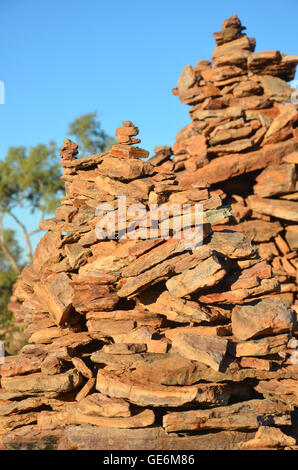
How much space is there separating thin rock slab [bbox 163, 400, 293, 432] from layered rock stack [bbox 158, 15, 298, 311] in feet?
28.0

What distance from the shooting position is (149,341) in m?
14.4

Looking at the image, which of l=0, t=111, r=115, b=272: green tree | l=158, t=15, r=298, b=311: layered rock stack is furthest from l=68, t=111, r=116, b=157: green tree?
l=158, t=15, r=298, b=311: layered rock stack

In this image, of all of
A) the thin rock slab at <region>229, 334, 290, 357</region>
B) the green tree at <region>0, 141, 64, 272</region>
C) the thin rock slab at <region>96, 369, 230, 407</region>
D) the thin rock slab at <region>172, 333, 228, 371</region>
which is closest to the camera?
the thin rock slab at <region>96, 369, 230, 407</region>

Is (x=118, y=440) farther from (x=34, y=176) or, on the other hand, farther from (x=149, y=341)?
(x=34, y=176)

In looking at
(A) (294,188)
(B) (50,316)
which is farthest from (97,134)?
(B) (50,316)

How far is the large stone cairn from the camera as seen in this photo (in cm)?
1303

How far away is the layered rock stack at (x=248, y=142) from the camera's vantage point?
79.7 feet

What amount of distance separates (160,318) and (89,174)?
691 centimetres

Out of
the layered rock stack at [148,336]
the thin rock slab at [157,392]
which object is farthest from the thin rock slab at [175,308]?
the thin rock slab at [157,392]

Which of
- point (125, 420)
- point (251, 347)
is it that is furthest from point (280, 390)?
point (125, 420)

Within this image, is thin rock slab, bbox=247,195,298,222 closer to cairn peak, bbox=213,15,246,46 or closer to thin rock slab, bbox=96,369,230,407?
cairn peak, bbox=213,15,246,46

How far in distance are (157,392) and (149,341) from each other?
1791 mm

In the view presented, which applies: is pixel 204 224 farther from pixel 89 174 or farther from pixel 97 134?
pixel 97 134

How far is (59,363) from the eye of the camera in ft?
48.0
